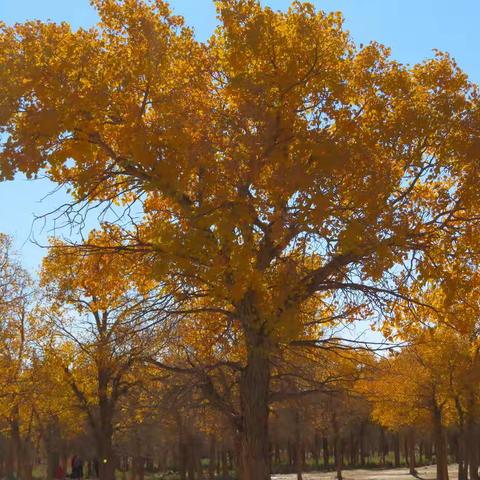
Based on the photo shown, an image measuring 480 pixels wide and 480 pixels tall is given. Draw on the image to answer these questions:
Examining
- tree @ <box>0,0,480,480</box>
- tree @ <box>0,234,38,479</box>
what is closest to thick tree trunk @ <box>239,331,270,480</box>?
tree @ <box>0,0,480,480</box>

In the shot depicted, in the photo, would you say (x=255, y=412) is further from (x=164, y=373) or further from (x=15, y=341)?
(x=15, y=341)

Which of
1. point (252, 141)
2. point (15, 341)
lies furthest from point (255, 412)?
point (15, 341)

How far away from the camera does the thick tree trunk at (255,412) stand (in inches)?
469

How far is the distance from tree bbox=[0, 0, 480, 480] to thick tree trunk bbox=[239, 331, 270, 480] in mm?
25

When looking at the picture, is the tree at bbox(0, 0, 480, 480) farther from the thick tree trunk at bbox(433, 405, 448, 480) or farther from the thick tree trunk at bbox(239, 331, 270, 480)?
the thick tree trunk at bbox(433, 405, 448, 480)

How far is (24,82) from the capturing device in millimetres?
10281

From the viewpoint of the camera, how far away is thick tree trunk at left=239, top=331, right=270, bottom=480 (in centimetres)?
1191

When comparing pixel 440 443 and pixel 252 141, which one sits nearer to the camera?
pixel 252 141

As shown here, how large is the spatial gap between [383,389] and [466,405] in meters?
4.53

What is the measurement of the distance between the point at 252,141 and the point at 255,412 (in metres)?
4.47

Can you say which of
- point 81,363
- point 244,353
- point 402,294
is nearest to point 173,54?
point 402,294

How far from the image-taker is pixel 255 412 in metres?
12.2

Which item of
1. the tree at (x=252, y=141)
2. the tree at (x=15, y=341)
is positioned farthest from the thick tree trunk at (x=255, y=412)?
the tree at (x=15, y=341)

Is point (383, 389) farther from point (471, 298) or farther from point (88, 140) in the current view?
point (88, 140)
